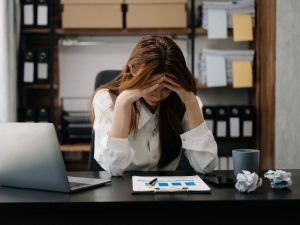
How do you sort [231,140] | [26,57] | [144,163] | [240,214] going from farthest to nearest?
[231,140], [26,57], [144,163], [240,214]

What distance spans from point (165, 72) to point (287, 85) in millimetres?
1460

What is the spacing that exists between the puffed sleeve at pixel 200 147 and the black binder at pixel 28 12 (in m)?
2.03

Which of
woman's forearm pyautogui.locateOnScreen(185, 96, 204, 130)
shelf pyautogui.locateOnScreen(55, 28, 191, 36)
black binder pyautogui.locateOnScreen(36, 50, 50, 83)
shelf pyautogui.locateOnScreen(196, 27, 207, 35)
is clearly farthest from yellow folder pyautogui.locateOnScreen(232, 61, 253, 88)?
woman's forearm pyautogui.locateOnScreen(185, 96, 204, 130)

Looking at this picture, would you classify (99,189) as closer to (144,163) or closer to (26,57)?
(144,163)

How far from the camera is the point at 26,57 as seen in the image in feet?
10.4

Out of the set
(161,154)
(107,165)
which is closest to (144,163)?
(161,154)

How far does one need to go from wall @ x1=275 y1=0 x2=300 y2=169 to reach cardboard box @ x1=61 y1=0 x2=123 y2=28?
1.09m

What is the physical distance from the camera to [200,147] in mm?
1554

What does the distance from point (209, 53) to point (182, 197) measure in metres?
2.24

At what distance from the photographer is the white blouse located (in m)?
1.48

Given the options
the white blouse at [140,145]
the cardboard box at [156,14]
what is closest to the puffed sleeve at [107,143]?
the white blouse at [140,145]

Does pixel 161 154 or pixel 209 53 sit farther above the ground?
pixel 209 53

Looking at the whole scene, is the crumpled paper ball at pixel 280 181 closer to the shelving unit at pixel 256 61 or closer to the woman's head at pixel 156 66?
the woman's head at pixel 156 66

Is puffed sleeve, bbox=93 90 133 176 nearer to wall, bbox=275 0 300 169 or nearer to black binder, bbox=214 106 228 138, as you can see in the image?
wall, bbox=275 0 300 169
